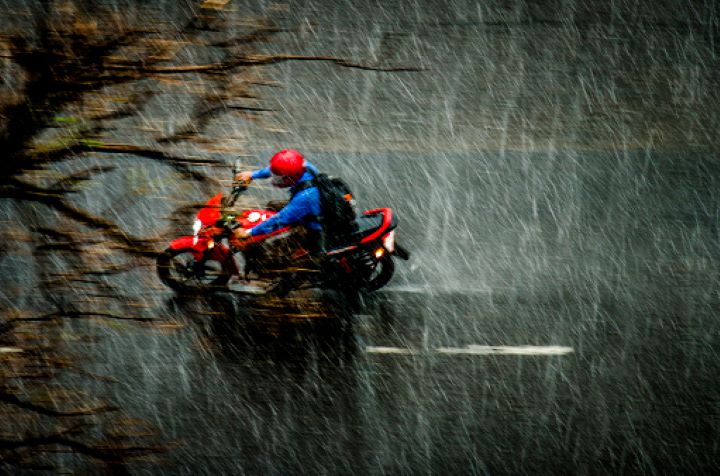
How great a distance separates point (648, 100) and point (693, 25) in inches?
110

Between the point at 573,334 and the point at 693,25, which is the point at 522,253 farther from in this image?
the point at 693,25

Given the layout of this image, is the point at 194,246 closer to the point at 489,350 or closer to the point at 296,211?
the point at 296,211

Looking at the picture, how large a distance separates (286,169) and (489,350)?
294 cm

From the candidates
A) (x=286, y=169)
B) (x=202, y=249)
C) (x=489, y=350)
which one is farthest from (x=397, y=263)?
(x=202, y=249)

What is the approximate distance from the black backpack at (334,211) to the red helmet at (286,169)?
6.0 inches

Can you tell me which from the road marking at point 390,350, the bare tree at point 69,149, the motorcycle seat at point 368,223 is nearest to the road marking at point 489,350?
the road marking at point 390,350

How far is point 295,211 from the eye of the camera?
714 cm

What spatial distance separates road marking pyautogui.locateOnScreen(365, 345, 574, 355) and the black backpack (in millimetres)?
1298

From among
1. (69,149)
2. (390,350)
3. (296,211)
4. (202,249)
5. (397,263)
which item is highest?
(69,149)

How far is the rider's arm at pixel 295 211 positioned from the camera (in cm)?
712

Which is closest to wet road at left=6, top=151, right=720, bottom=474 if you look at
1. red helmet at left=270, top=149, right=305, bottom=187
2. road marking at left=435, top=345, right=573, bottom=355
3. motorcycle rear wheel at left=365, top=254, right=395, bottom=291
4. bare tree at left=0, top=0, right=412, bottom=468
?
road marking at left=435, top=345, right=573, bottom=355

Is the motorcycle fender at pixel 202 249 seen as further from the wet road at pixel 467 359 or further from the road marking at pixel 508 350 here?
the road marking at pixel 508 350

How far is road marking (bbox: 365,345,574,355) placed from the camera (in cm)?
733

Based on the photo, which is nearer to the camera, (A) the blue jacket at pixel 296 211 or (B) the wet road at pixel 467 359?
(B) the wet road at pixel 467 359
